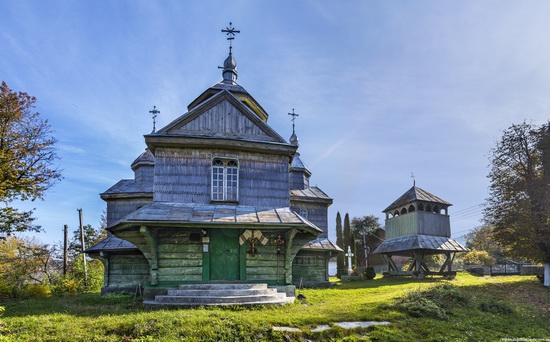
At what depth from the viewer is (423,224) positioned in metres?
26.3

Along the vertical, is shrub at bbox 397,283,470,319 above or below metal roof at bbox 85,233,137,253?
below

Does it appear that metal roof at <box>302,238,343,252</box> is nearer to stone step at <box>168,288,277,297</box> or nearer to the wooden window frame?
the wooden window frame

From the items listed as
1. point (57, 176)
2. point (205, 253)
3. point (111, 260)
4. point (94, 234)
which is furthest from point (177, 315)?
point (94, 234)

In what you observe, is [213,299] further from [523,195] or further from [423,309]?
[523,195]

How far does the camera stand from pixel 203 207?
1327cm

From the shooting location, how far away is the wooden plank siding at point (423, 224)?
26219mm

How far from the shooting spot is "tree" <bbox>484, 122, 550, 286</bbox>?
17469 mm

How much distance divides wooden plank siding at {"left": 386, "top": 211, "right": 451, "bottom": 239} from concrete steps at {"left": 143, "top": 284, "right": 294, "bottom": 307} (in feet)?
55.2

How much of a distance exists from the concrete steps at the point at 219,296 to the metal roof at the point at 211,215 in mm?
2075

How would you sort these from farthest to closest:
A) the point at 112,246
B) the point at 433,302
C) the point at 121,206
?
1. the point at 121,206
2. the point at 112,246
3. the point at 433,302

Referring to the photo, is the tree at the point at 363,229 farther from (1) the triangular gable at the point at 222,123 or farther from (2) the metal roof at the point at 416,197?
(1) the triangular gable at the point at 222,123

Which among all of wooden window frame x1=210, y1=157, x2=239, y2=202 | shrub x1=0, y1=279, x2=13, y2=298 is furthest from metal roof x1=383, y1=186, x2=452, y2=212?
shrub x1=0, y1=279, x2=13, y2=298

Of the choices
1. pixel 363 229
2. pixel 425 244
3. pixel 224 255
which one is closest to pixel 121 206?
pixel 224 255

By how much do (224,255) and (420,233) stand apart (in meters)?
17.7
